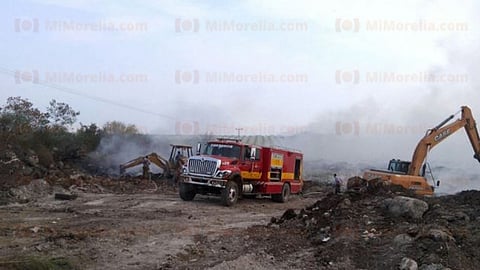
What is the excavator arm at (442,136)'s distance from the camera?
25.3 metres

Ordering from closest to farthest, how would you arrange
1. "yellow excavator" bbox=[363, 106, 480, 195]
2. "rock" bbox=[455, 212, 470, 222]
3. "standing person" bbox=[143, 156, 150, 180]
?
1. "rock" bbox=[455, 212, 470, 222]
2. "yellow excavator" bbox=[363, 106, 480, 195]
3. "standing person" bbox=[143, 156, 150, 180]

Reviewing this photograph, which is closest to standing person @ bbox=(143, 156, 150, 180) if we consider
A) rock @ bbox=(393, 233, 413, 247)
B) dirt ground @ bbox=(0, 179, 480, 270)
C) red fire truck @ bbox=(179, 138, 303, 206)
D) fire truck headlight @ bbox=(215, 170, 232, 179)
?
red fire truck @ bbox=(179, 138, 303, 206)

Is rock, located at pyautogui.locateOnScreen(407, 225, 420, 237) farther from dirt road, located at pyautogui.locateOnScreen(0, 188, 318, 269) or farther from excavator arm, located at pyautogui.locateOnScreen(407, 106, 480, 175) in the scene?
excavator arm, located at pyautogui.locateOnScreen(407, 106, 480, 175)

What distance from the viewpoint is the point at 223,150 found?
23281mm

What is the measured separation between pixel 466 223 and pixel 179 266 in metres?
6.61

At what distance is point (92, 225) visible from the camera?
15.4 metres

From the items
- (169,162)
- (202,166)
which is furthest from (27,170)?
(202,166)

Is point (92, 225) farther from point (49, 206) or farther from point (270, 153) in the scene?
point (270, 153)

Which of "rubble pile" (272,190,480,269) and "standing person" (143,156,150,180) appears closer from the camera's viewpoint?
"rubble pile" (272,190,480,269)

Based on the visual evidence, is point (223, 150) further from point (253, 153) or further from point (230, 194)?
point (230, 194)

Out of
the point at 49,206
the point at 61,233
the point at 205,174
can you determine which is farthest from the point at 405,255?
the point at 49,206

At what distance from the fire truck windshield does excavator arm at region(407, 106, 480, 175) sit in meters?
8.32

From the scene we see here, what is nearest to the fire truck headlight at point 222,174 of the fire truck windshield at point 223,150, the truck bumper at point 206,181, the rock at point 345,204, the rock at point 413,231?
the truck bumper at point 206,181

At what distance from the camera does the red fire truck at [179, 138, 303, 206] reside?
22.1m
